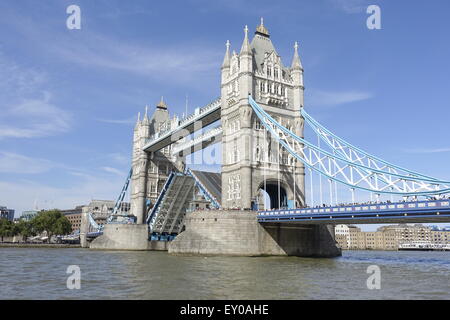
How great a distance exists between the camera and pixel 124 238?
241ft

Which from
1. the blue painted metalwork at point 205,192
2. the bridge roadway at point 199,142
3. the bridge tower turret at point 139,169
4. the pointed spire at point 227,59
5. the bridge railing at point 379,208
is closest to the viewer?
the bridge railing at point 379,208

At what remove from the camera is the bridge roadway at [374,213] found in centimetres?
3195

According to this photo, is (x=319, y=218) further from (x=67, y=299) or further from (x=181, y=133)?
(x=181, y=133)

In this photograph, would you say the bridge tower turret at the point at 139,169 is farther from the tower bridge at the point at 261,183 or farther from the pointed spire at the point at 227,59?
the pointed spire at the point at 227,59

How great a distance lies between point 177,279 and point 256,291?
20.6ft

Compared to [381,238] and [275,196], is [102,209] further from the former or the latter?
[381,238]

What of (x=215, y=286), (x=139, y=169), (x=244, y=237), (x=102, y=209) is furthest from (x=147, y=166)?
(x=215, y=286)

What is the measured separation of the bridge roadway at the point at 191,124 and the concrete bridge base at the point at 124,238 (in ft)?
54.1

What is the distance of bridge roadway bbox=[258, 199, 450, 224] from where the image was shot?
105ft

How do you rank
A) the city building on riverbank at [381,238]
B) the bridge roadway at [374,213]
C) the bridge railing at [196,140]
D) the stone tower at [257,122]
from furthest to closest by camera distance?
the city building on riverbank at [381,238], the bridge railing at [196,140], the stone tower at [257,122], the bridge roadway at [374,213]

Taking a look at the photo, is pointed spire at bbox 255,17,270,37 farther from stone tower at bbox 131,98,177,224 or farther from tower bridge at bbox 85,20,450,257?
stone tower at bbox 131,98,177,224

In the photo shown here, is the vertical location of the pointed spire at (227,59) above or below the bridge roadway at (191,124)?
above

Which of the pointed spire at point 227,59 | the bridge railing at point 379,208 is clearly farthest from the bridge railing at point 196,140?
the bridge railing at point 379,208
